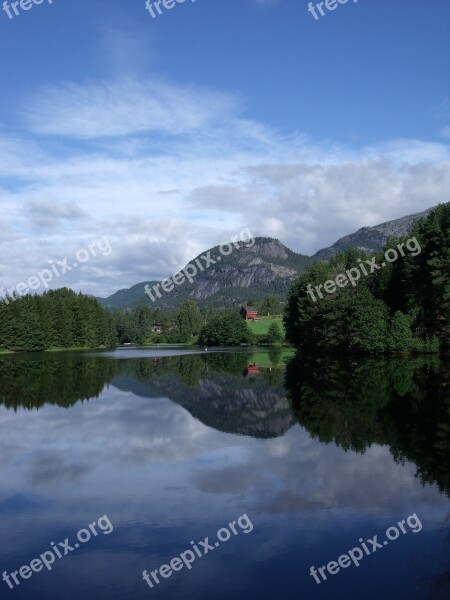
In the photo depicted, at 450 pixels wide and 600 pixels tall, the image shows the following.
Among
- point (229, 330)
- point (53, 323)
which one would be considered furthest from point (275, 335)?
point (53, 323)

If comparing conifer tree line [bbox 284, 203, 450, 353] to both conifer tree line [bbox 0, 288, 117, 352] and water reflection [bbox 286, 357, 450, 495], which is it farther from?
conifer tree line [bbox 0, 288, 117, 352]

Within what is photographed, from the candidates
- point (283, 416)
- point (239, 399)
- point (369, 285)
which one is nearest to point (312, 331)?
point (369, 285)

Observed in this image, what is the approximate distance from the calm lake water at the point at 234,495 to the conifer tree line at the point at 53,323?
9645 cm

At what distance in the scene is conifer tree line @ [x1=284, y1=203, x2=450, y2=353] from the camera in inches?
2628

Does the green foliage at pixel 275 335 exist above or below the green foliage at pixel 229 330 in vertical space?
below

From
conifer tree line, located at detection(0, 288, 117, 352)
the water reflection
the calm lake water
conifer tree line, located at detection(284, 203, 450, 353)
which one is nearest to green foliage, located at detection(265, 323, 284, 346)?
conifer tree line, located at detection(0, 288, 117, 352)

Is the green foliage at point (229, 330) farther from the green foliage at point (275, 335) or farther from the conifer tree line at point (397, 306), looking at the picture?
the conifer tree line at point (397, 306)

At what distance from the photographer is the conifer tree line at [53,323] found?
12662cm

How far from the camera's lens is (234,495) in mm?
17125

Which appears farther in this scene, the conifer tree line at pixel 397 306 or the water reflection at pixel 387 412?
the conifer tree line at pixel 397 306

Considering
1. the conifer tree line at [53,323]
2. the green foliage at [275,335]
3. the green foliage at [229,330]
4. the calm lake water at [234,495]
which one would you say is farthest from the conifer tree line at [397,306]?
the green foliage at [229,330]

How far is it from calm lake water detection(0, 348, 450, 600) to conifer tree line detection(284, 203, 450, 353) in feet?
112

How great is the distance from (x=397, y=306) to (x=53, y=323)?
100 m

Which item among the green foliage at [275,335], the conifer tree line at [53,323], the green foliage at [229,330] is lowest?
the green foliage at [275,335]
